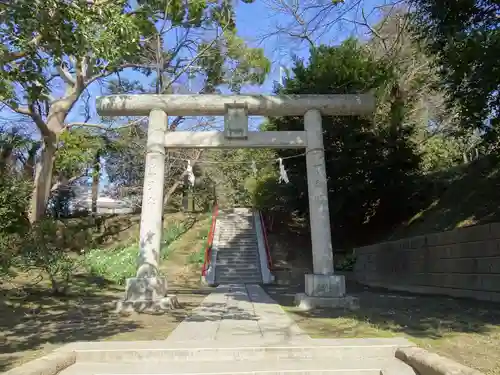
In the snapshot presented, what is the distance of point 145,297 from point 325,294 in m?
3.58

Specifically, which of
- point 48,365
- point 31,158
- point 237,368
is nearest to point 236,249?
point 31,158

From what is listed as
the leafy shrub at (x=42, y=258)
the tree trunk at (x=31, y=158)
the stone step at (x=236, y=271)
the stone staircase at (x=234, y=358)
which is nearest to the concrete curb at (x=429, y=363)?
the stone staircase at (x=234, y=358)

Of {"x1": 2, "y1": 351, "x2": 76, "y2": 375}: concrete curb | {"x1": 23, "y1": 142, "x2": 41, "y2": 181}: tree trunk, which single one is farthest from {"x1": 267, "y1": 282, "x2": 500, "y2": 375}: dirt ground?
{"x1": 23, "y1": 142, "x2": 41, "y2": 181}: tree trunk

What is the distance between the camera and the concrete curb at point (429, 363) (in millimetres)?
3691

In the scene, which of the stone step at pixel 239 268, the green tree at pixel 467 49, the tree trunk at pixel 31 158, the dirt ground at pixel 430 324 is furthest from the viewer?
the tree trunk at pixel 31 158

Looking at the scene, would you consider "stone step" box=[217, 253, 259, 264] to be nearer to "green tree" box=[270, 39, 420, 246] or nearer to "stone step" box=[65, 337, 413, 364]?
"green tree" box=[270, 39, 420, 246]

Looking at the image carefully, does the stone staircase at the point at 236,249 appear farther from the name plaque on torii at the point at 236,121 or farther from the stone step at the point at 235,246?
the name plaque on torii at the point at 236,121

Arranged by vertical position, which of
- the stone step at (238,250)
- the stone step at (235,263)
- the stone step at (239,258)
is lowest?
the stone step at (235,263)

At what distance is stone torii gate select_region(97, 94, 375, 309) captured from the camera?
931 cm

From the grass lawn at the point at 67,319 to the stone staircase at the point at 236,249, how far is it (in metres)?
4.06

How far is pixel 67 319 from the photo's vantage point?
7590mm

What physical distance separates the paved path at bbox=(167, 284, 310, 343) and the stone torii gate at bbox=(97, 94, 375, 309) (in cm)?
118

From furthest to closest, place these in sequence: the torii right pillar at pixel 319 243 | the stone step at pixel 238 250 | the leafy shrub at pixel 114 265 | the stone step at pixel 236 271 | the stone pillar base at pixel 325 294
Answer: the stone step at pixel 238 250 < the stone step at pixel 236 271 < the leafy shrub at pixel 114 265 < the torii right pillar at pixel 319 243 < the stone pillar base at pixel 325 294

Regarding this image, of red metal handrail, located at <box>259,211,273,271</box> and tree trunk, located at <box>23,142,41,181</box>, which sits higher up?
tree trunk, located at <box>23,142,41,181</box>
